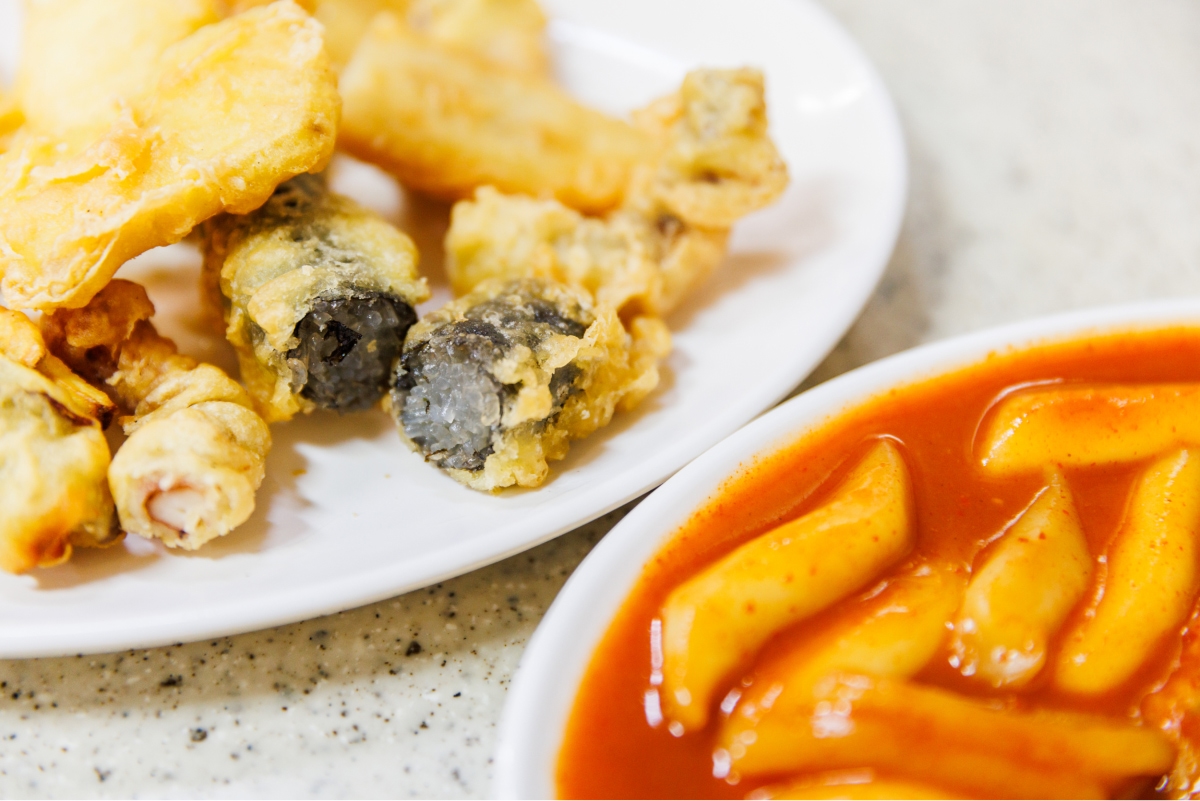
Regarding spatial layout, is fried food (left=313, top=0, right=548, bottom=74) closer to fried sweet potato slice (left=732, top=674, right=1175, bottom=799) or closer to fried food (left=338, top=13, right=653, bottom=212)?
fried food (left=338, top=13, right=653, bottom=212)

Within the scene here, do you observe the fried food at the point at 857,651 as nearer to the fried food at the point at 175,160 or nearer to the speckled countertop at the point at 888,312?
the speckled countertop at the point at 888,312

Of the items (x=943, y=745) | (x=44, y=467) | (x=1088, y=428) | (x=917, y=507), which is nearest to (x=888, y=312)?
(x=1088, y=428)

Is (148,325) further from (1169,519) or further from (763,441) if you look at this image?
(1169,519)

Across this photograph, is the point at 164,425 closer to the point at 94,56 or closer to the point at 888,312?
the point at 94,56

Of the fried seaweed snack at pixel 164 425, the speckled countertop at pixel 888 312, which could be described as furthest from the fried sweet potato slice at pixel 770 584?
the fried seaweed snack at pixel 164 425

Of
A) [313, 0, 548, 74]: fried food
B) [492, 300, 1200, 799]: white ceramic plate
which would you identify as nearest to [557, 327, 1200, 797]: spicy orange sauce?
[492, 300, 1200, 799]: white ceramic plate

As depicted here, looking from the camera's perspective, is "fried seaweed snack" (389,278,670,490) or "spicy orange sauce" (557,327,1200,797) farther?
"fried seaweed snack" (389,278,670,490)

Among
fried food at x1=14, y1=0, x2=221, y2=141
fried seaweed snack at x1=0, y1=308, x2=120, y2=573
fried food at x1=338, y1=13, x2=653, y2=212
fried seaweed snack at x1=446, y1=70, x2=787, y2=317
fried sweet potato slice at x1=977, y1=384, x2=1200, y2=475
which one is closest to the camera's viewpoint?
fried seaweed snack at x1=0, y1=308, x2=120, y2=573
